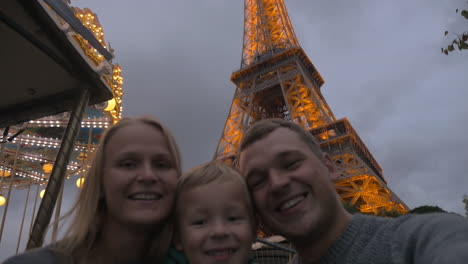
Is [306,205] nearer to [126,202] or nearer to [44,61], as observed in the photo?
[126,202]

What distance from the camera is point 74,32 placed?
4.42 m

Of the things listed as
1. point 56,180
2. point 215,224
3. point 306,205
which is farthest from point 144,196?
point 56,180

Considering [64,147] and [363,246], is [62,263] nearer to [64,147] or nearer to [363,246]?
[363,246]

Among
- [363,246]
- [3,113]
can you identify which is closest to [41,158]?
[3,113]

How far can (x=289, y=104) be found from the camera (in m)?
23.8

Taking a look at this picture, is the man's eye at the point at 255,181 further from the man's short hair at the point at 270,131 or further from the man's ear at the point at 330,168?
the man's ear at the point at 330,168

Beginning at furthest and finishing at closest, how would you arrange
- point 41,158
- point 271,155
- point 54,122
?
point 41,158, point 54,122, point 271,155

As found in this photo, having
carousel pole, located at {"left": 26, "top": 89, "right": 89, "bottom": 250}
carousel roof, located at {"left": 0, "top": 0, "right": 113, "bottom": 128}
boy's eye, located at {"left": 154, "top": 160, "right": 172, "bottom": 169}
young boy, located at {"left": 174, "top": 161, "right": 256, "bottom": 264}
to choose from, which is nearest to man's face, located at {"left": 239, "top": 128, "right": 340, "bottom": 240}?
young boy, located at {"left": 174, "top": 161, "right": 256, "bottom": 264}

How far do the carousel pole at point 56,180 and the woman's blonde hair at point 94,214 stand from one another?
2.48 metres

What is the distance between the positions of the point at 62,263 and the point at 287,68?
85.4 feet

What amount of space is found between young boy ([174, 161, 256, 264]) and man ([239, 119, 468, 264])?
10 cm

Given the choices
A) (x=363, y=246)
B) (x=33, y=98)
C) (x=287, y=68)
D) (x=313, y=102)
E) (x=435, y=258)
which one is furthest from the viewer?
(x=287, y=68)

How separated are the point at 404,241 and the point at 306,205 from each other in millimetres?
509

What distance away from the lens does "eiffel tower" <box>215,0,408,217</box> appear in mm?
18484
